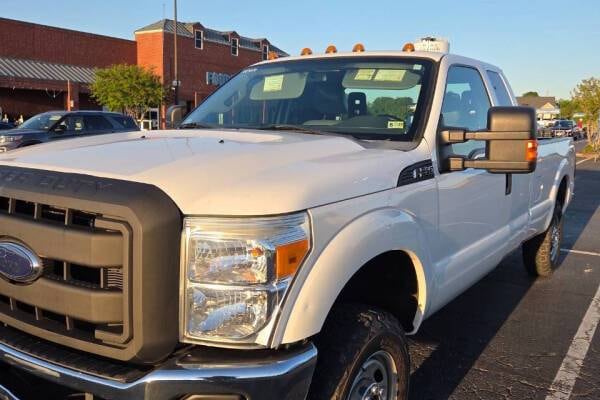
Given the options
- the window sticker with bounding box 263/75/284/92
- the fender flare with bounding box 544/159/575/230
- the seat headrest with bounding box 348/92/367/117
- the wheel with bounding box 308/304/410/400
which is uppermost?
the window sticker with bounding box 263/75/284/92

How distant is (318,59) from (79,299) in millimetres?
2491

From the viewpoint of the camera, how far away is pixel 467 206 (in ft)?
11.2

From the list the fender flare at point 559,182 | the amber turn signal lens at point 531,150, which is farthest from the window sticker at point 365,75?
the fender flare at point 559,182

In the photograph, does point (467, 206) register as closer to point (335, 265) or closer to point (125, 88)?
point (335, 265)

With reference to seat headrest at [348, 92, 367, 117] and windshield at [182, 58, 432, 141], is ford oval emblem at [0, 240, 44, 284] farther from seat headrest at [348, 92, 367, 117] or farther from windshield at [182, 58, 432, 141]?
seat headrest at [348, 92, 367, 117]

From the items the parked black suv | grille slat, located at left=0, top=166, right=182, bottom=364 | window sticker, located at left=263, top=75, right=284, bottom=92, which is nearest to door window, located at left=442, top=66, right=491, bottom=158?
window sticker, located at left=263, top=75, right=284, bottom=92

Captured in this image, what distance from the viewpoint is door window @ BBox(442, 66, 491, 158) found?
347cm

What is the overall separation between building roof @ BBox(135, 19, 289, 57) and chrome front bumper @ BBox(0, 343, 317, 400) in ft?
135

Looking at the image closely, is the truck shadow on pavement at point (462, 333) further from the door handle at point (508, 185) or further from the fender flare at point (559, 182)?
the door handle at point (508, 185)

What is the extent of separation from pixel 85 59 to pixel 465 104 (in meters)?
44.3

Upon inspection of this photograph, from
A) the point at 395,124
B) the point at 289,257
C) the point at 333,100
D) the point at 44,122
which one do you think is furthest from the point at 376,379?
the point at 44,122

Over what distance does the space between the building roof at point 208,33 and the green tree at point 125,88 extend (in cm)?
566

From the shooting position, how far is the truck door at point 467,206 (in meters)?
3.18

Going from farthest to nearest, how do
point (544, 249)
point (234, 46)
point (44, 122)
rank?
point (234, 46), point (44, 122), point (544, 249)
